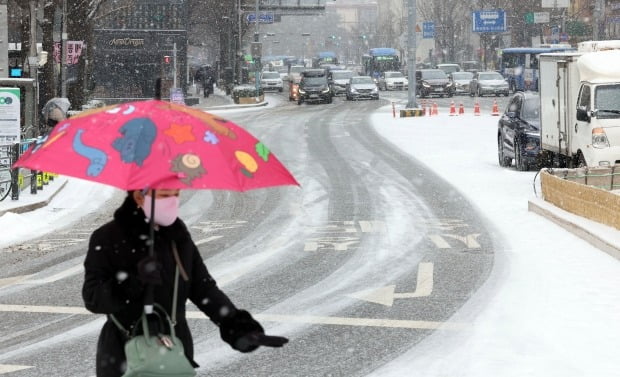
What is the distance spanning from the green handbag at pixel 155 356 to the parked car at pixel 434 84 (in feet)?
221

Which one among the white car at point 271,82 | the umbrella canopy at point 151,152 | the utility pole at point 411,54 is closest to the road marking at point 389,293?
the umbrella canopy at point 151,152

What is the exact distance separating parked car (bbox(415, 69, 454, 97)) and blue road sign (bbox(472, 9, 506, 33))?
23978mm

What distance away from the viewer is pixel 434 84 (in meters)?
71.5

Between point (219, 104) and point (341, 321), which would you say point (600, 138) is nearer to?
point (341, 321)

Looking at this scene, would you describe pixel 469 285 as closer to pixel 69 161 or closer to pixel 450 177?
pixel 69 161

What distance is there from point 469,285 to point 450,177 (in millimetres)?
13103

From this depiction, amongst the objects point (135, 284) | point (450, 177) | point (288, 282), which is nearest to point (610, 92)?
point (450, 177)

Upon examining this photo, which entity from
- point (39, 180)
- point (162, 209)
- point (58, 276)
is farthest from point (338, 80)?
point (162, 209)

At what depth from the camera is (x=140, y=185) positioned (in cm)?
461

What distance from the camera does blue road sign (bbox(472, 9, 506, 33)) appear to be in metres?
95.1

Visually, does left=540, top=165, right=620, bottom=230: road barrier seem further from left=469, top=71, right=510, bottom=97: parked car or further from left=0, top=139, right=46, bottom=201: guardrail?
left=469, top=71, right=510, bottom=97: parked car

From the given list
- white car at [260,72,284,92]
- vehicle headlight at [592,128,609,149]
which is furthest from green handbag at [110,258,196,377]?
white car at [260,72,284,92]

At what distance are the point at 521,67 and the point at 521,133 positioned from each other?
166ft

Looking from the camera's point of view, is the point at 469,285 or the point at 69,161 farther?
the point at 469,285
